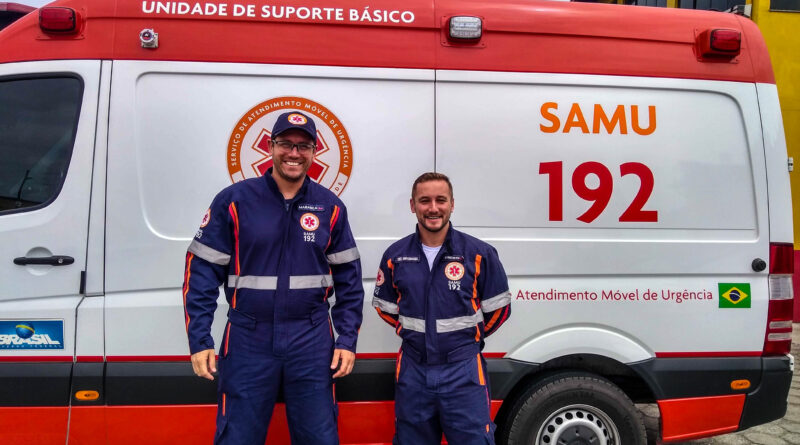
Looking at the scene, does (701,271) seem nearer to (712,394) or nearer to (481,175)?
(712,394)

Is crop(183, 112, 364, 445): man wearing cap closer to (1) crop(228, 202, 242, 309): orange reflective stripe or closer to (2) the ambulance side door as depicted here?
(1) crop(228, 202, 242, 309): orange reflective stripe

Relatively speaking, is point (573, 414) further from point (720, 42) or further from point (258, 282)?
point (720, 42)

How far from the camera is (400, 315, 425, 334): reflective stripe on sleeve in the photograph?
2.04 metres

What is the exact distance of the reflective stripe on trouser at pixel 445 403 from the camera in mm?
2020

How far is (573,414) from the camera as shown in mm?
2553

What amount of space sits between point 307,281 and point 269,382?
1.33 feet

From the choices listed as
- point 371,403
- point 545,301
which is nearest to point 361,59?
point 545,301

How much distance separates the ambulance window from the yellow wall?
31.8 feet

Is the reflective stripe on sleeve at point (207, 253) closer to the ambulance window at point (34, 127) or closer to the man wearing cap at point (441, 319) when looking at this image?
the man wearing cap at point (441, 319)

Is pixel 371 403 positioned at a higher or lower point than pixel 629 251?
lower

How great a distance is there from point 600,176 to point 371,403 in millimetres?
1536

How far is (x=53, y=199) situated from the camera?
91.6 inches

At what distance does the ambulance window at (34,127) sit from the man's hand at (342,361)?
1.51 metres

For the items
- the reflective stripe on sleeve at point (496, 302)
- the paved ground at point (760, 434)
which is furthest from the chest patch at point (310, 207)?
the paved ground at point (760, 434)
